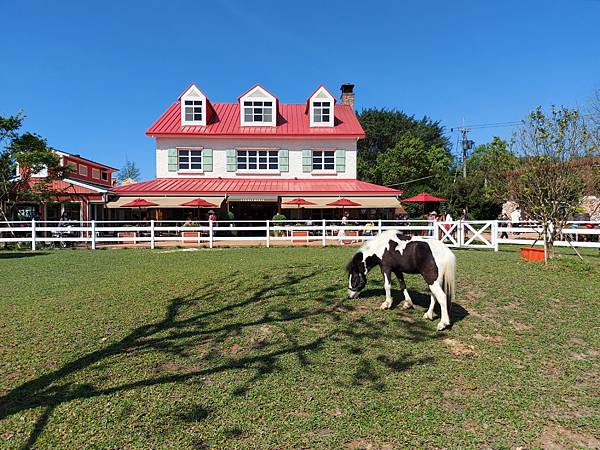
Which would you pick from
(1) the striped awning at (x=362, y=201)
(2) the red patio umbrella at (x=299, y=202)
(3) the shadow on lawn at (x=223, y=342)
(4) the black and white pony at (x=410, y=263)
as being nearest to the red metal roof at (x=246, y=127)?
(1) the striped awning at (x=362, y=201)

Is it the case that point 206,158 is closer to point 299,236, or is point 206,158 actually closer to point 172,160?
point 172,160

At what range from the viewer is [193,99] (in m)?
25.3

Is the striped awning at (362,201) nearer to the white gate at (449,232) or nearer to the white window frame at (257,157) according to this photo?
the white window frame at (257,157)

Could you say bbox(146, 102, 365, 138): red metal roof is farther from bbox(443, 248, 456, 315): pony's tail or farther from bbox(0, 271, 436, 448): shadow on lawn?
bbox(443, 248, 456, 315): pony's tail

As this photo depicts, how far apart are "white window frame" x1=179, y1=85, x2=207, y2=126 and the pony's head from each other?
20.8 metres

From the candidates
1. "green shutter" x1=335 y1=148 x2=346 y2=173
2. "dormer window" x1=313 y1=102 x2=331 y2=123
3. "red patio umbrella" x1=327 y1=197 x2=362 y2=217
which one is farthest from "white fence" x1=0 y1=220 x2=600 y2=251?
"dormer window" x1=313 y1=102 x2=331 y2=123

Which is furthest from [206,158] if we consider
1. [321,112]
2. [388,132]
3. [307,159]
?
[388,132]

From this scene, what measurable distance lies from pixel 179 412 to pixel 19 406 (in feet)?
4.91

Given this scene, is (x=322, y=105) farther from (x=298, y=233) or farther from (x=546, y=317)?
(x=546, y=317)

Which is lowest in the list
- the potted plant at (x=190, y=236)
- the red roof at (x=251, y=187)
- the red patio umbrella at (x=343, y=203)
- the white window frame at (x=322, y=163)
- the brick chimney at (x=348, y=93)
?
the potted plant at (x=190, y=236)

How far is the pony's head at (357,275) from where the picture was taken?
6.86m

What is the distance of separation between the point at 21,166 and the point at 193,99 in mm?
9983

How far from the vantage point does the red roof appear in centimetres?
2227

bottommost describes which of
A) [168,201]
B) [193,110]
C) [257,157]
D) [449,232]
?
[449,232]
